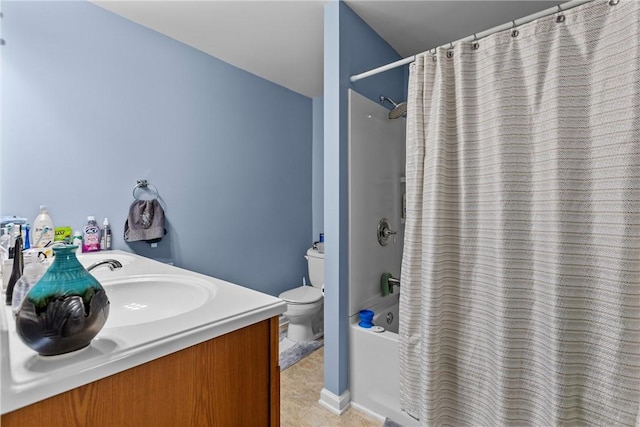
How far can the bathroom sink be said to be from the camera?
→ 1.08 m

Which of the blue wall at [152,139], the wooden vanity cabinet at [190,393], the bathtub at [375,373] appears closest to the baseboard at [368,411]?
the bathtub at [375,373]

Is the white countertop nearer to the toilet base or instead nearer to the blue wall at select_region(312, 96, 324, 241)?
the toilet base

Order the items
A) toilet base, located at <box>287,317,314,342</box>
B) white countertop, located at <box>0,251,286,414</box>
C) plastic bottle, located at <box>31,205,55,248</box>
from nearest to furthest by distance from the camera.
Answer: white countertop, located at <box>0,251,286,414</box> → plastic bottle, located at <box>31,205,55,248</box> → toilet base, located at <box>287,317,314,342</box>

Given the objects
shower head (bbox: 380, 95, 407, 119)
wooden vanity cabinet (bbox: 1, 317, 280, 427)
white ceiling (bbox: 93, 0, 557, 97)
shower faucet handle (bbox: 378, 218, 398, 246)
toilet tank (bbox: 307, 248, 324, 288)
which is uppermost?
white ceiling (bbox: 93, 0, 557, 97)

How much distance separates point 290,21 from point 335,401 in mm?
2268

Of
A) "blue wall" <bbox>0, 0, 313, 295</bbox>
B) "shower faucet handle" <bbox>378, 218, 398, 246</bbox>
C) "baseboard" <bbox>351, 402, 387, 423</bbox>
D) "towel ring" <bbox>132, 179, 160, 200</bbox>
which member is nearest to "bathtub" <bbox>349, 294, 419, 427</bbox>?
"baseboard" <bbox>351, 402, 387, 423</bbox>

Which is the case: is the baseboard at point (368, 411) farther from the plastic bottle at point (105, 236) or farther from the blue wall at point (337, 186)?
the plastic bottle at point (105, 236)

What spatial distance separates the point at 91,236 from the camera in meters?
1.72

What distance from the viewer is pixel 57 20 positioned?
63.6 inches

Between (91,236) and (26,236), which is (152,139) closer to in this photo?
(91,236)

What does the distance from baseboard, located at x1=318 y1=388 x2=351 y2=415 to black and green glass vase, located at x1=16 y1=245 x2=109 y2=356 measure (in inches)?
56.9

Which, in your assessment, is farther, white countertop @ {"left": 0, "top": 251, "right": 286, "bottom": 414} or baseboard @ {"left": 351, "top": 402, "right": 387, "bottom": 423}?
baseboard @ {"left": 351, "top": 402, "right": 387, "bottom": 423}

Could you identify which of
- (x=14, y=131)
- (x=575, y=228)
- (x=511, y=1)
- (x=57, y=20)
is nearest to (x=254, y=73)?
(x=57, y=20)

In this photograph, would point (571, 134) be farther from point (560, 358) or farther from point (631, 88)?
point (560, 358)
